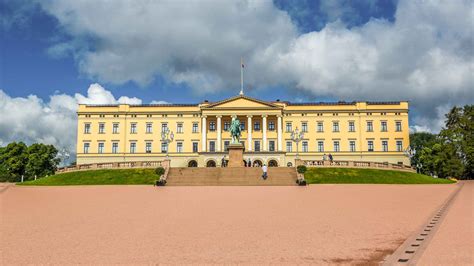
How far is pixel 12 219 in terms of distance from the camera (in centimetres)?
1460

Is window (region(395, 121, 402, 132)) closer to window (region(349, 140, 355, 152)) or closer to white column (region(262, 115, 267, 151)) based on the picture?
window (region(349, 140, 355, 152))

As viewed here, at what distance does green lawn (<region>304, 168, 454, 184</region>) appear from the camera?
157ft

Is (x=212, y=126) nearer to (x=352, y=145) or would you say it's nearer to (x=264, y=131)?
(x=264, y=131)

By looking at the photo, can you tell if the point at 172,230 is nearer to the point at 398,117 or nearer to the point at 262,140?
the point at 262,140

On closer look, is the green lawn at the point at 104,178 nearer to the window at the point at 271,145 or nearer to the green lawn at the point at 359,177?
the green lawn at the point at 359,177

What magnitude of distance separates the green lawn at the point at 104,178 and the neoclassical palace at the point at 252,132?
27209 millimetres

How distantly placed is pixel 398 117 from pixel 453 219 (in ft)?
239

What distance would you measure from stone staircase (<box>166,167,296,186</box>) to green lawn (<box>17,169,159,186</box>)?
3.44m

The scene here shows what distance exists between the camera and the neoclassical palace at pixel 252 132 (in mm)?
81750

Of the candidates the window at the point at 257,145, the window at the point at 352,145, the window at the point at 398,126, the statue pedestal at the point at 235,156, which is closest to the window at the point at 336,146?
the window at the point at 352,145

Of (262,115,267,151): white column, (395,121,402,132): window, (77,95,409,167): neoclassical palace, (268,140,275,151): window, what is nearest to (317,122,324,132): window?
(77,95,409,167): neoclassical palace

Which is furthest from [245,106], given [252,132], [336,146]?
[336,146]

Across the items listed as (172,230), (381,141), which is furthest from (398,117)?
(172,230)

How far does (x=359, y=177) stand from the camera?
165 feet
